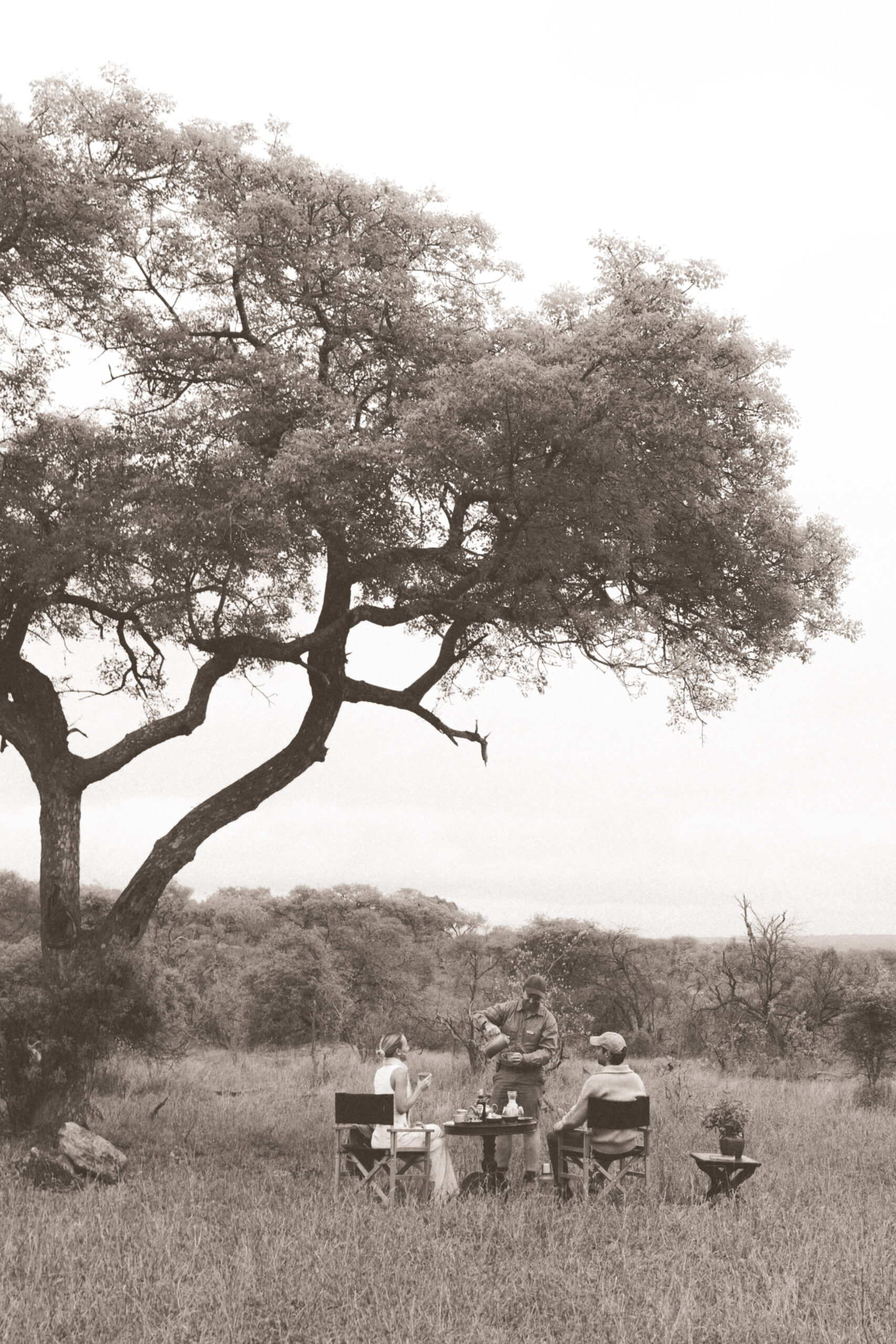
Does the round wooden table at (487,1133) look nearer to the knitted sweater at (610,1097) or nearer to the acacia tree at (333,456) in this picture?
the knitted sweater at (610,1097)

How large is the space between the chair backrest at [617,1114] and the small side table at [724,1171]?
0.64 m

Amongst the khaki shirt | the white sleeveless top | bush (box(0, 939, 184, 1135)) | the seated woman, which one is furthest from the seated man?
bush (box(0, 939, 184, 1135))

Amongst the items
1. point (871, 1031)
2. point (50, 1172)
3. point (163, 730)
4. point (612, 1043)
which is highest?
point (163, 730)

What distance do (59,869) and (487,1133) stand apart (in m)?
6.10

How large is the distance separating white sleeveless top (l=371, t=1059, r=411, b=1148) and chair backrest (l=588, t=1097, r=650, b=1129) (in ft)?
4.79

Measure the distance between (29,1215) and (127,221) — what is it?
987 cm

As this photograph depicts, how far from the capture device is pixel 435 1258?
708cm

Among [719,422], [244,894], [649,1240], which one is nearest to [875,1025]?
[719,422]

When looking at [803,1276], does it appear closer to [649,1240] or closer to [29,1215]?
[649,1240]

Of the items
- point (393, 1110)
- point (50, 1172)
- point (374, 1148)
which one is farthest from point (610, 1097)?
point (50, 1172)

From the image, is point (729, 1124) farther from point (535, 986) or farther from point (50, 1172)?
point (50, 1172)

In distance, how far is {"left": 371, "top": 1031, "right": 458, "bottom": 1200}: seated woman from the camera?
9.34 metres

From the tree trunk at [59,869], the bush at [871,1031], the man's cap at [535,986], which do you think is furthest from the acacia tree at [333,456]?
the bush at [871,1031]

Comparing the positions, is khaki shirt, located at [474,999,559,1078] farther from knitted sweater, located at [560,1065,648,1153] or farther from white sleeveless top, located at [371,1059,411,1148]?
white sleeveless top, located at [371,1059,411,1148]
